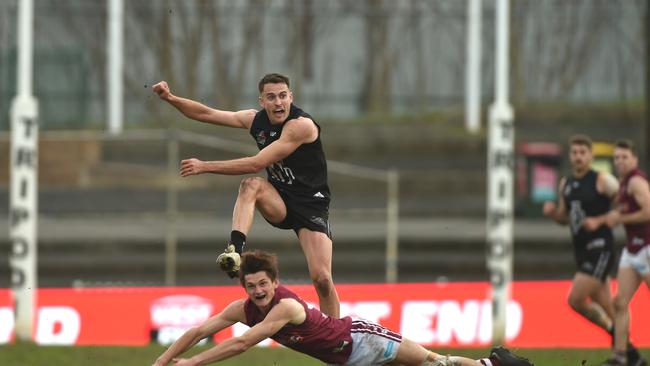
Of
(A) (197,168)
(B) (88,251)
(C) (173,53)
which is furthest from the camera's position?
(C) (173,53)

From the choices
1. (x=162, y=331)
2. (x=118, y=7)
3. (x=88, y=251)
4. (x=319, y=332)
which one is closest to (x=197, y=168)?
(x=319, y=332)

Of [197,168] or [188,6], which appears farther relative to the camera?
[188,6]

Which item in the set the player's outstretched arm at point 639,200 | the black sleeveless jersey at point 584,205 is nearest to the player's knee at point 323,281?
the player's outstretched arm at point 639,200

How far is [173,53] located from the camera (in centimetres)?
2905

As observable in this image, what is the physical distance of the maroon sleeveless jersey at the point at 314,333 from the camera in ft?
36.7

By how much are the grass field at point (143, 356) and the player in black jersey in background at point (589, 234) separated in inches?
20.7

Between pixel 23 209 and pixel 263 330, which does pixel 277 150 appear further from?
pixel 23 209

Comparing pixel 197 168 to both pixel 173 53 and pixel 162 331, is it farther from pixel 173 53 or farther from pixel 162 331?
pixel 173 53

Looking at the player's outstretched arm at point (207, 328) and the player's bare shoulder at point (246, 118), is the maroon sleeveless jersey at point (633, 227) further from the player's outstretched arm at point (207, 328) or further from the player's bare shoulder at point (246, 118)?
the player's outstretched arm at point (207, 328)

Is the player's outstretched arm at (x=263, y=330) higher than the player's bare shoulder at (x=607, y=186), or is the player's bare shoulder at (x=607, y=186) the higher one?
the player's bare shoulder at (x=607, y=186)

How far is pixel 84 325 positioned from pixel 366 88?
1302cm

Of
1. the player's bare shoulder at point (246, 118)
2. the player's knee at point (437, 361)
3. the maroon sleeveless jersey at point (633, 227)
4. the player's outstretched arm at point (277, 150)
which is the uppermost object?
the player's bare shoulder at point (246, 118)

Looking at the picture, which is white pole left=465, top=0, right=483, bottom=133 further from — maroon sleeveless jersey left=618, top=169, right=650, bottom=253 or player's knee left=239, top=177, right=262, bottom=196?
player's knee left=239, top=177, right=262, bottom=196

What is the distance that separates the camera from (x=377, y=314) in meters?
18.7
